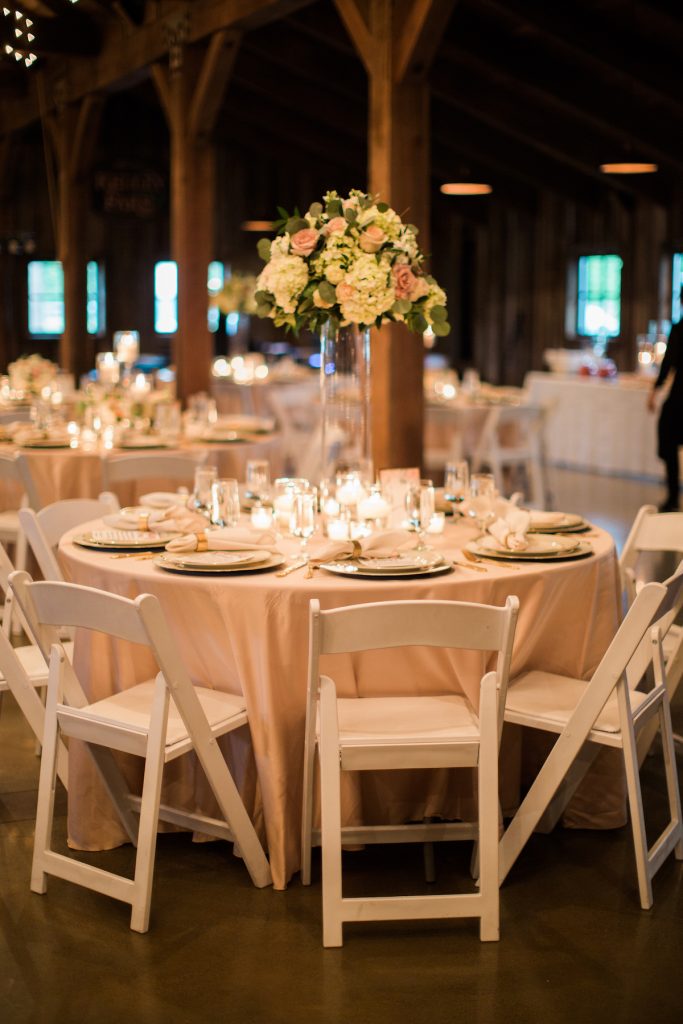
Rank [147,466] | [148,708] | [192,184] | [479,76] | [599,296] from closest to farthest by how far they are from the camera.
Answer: [148,708] → [147,466] → [192,184] → [479,76] → [599,296]

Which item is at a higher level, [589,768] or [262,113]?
[262,113]

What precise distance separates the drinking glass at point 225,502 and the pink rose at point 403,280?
89 cm

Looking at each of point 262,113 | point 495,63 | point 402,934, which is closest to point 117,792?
point 402,934

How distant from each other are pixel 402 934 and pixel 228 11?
7.12 meters

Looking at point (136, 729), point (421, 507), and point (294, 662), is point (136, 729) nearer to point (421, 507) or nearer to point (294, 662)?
point (294, 662)

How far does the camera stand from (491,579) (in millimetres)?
3578

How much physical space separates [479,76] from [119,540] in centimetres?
1092

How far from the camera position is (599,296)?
55.7ft

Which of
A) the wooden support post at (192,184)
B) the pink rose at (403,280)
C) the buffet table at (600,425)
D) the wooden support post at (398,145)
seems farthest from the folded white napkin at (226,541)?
the buffet table at (600,425)

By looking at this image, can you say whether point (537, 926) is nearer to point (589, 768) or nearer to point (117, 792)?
point (589, 768)

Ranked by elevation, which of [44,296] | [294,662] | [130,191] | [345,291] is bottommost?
[294,662]

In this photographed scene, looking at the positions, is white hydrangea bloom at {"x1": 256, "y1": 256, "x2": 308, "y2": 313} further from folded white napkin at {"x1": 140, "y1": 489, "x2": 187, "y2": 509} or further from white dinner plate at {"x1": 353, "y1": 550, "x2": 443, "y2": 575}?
white dinner plate at {"x1": 353, "y1": 550, "x2": 443, "y2": 575}

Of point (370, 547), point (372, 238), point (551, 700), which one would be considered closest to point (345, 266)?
point (372, 238)

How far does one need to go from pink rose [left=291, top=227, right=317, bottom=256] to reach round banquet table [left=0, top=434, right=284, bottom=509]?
2.06 m
